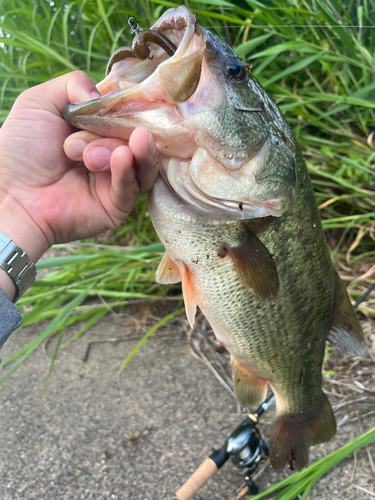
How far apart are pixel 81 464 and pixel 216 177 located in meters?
1.62

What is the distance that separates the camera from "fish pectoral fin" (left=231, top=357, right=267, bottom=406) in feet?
4.70

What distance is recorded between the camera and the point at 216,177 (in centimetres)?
92

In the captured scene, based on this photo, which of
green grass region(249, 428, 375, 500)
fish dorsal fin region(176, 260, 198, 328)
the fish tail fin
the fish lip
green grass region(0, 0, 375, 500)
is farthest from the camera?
green grass region(0, 0, 375, 500)

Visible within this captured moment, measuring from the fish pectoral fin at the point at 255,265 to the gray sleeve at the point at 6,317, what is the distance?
62 centimetres

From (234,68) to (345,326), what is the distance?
934mm

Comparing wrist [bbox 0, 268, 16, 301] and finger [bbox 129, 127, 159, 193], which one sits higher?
finger [bbox 129, 127, 159, 193]

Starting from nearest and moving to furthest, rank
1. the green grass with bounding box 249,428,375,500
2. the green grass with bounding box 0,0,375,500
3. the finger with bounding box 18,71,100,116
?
1. the finger with bounding box 18,71,100,116
2. the green grass with bounding box 249,428,375,500
3. the green grass with bounding box 0,0,375,500

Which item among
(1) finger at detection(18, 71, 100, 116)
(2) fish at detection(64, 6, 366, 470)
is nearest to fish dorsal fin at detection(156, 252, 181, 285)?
(2) fish at detection(64, 6, 366, 470)

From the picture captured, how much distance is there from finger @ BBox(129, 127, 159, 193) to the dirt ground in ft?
4.73

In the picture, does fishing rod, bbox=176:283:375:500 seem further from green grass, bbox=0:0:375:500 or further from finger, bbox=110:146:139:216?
finger, bbox=110:146:139:216

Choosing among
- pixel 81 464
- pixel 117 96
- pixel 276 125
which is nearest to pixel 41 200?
pixel 117 96

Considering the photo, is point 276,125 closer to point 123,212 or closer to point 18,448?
point 123,212

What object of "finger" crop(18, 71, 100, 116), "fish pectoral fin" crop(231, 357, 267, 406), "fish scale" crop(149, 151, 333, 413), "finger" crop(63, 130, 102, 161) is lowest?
"fish pectoral fin" crop(231, 357, 267, 406)

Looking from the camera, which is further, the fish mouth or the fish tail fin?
the fish tail fin
